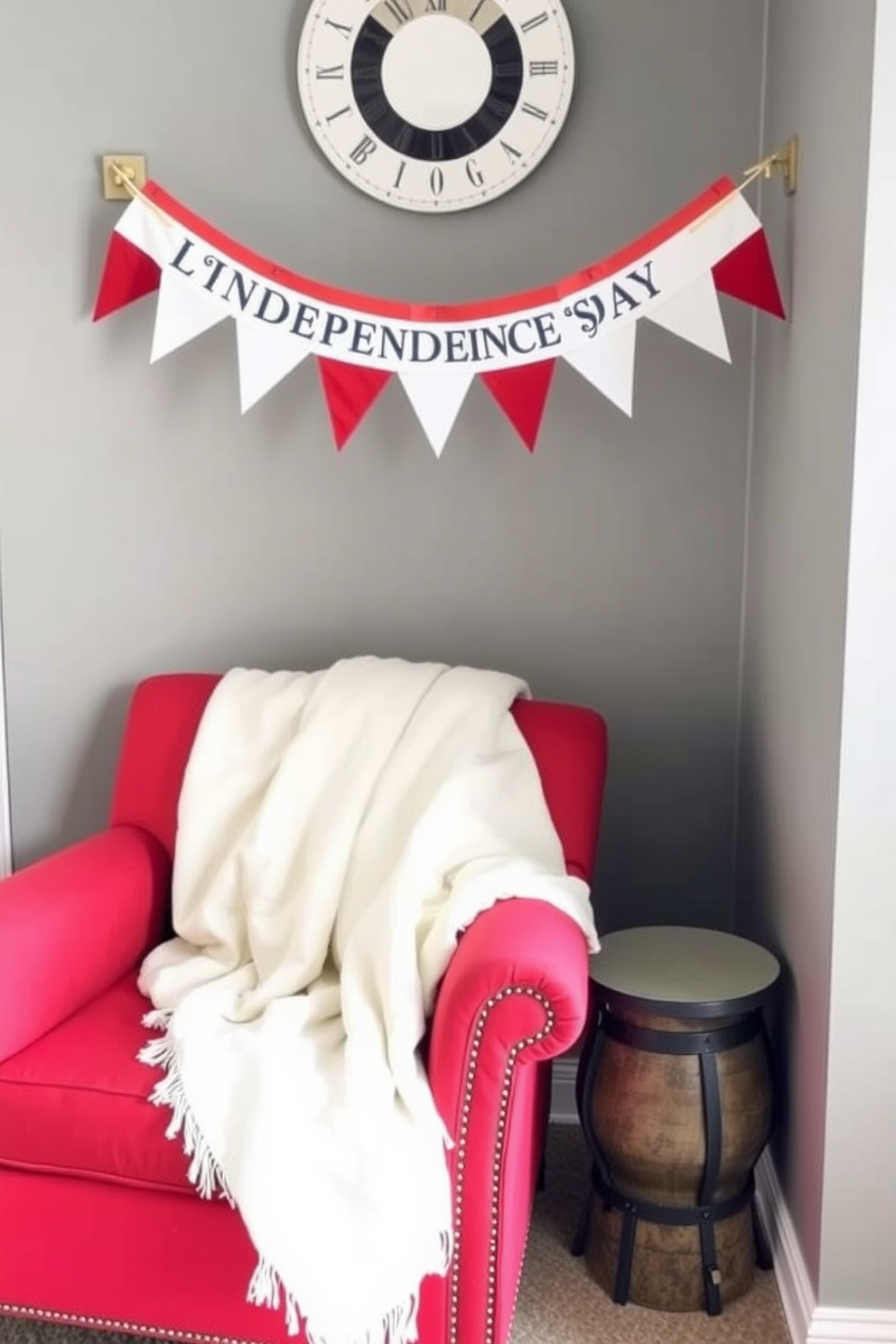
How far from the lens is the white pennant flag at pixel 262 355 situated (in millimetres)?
2314

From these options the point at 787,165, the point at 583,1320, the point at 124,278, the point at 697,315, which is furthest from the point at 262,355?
the point at 583,1320

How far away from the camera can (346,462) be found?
8.45 feet

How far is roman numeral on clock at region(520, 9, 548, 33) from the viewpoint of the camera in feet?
7.80

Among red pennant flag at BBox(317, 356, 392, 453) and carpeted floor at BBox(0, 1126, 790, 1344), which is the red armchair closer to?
carpeted floor at BBox(0, 1126, 790, 1344)

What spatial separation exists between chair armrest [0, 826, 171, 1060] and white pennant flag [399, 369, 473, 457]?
860 mm

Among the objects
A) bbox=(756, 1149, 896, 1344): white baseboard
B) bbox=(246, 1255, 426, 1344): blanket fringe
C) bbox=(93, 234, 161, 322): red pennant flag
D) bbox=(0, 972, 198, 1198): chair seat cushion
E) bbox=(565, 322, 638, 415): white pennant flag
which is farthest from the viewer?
bbox=(93, 234, 161, 322): red pennant flag

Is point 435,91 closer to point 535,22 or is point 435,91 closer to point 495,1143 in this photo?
point 535,22

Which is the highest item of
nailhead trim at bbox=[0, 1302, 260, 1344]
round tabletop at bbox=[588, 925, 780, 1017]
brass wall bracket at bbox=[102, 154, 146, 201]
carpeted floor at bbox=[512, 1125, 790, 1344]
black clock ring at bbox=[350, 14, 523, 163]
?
black clock ring at bbox=[350, 14, 523, 163]

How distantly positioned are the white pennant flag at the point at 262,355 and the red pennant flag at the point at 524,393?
1.07 ft

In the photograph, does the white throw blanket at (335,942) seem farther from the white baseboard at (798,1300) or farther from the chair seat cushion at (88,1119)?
the white baseboard at (798,1300)

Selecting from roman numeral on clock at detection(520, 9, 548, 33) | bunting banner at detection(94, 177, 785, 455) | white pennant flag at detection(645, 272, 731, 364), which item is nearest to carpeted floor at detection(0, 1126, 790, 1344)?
bunting banner at detection(94, 177, 785, 455)

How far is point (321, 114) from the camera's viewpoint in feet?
8.00

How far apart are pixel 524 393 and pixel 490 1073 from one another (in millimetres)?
1117

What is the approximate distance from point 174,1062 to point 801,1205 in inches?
37.5
